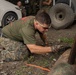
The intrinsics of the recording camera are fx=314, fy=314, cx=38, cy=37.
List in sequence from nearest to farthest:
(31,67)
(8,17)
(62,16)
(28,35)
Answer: (28,35) < (31,67) < (62,16) < (8,17)

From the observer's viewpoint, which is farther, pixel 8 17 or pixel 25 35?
pixel 8 17

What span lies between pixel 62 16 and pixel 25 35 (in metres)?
6.15

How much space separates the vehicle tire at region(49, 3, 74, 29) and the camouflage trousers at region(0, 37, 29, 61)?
4896 mm

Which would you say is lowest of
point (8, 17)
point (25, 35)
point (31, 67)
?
point (8, 17)

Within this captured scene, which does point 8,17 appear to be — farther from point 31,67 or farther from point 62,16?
point 31,67

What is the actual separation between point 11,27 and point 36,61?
96 centimetres

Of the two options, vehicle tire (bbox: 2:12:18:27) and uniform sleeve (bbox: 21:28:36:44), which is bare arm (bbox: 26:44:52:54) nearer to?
uniform sleeve (bbox: 21:28:36:44)

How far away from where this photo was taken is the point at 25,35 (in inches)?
222

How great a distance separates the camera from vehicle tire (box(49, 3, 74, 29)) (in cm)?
1123

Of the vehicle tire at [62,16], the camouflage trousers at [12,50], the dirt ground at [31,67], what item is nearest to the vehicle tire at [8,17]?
the vehicle tire at [62,16]

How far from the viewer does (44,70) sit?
6180mm

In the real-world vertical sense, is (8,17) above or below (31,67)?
below

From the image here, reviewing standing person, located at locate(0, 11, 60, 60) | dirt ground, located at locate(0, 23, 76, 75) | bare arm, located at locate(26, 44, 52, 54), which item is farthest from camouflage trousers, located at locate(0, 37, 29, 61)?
bare arm, located at locate(26, 44, 52, 54)

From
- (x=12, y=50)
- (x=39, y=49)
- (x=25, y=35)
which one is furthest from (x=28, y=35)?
(x=12, y=50)
